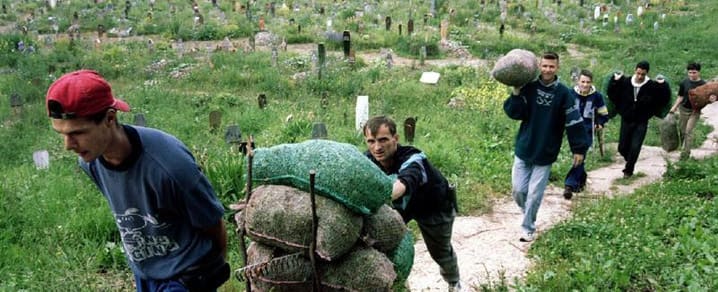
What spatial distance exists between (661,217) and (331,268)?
3.91 meters

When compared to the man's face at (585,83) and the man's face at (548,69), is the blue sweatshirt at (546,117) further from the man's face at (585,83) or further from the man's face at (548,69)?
the man's face at (585,83)

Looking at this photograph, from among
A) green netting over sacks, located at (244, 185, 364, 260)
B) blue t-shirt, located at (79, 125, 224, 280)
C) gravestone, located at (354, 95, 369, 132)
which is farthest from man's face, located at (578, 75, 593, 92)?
blue t-shirt, located at (79, 125, 224, 280)

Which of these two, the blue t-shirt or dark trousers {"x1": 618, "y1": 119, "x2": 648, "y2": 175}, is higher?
the blue t-shirt

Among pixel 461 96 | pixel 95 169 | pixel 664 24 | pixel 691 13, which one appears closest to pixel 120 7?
pixel 461 96

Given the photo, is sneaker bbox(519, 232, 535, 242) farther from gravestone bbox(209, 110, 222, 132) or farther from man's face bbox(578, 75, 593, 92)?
gravestone bbox(209, 110, 222, 132)

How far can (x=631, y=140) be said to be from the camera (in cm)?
771

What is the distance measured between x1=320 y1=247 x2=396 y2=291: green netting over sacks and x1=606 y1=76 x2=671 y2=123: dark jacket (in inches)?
228

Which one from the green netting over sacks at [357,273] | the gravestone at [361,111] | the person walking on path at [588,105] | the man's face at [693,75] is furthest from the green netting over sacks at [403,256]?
the man's face at [693,75]

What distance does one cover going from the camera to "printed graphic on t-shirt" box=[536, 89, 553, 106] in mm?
5250

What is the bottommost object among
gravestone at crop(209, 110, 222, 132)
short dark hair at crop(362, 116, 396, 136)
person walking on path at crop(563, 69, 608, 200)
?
gravestone at crop(209, 110, 222, 132)

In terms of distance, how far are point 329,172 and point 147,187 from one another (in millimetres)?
740

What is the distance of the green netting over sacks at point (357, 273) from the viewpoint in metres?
2.79

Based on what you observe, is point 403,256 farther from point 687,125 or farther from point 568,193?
point 687,125

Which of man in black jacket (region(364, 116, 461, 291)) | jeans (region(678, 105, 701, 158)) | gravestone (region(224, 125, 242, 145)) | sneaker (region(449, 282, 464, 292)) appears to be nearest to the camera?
man in black jacket (region(364, 116, 461, 291))
